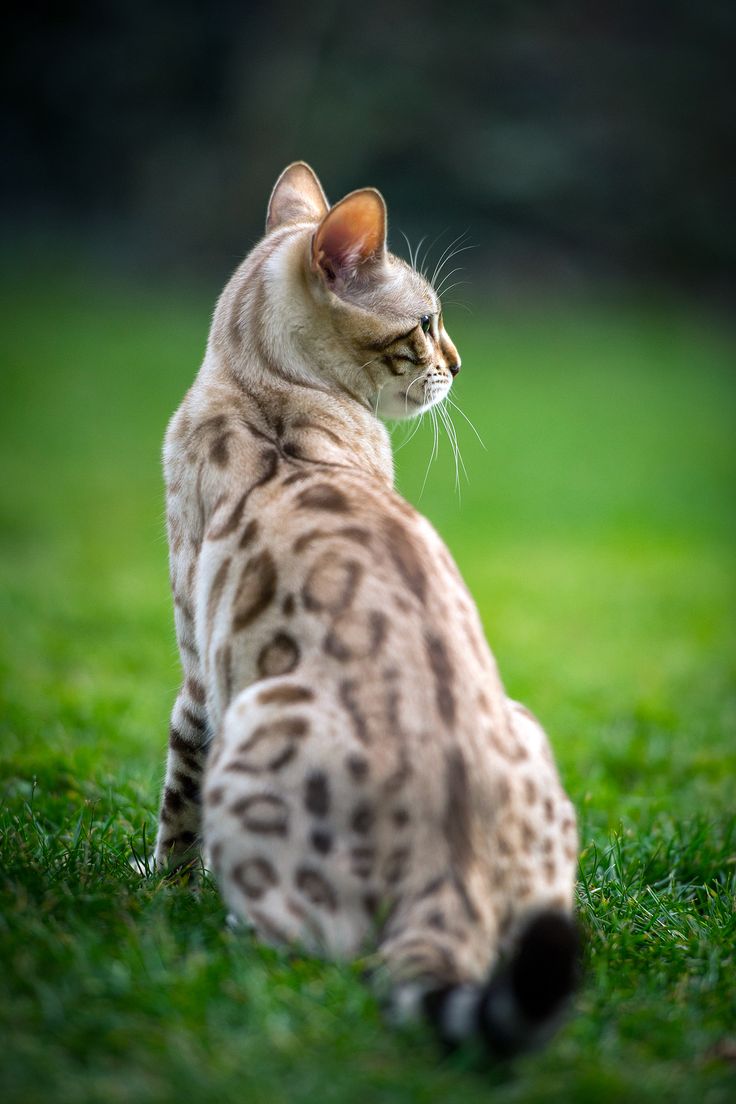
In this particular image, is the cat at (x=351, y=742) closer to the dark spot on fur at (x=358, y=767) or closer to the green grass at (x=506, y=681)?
the dark spot on fur at (x=358, y=767)

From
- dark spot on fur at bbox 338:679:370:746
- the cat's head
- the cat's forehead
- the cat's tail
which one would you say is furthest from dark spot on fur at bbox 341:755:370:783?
the cat's forehead

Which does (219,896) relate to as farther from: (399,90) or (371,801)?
(399,90)

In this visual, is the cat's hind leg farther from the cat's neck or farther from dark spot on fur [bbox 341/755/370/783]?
dark spot on fur [bbox 341/755/370/783]

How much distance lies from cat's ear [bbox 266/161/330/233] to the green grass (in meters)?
2.03

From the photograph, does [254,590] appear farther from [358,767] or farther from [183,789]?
[183,789]

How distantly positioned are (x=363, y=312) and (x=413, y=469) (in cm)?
1036

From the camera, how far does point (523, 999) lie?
2.46m

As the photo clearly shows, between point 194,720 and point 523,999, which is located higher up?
point 523,999

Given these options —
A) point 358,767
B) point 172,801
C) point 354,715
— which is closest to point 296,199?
point 172,801

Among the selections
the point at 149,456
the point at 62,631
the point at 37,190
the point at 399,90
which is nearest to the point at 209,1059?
the point at 62,631

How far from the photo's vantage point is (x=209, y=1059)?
8.31ft

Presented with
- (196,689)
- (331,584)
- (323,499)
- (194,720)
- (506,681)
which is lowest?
(506,681)

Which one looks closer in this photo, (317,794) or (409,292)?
(317,794)

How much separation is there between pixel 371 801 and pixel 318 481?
1039 millimetres
